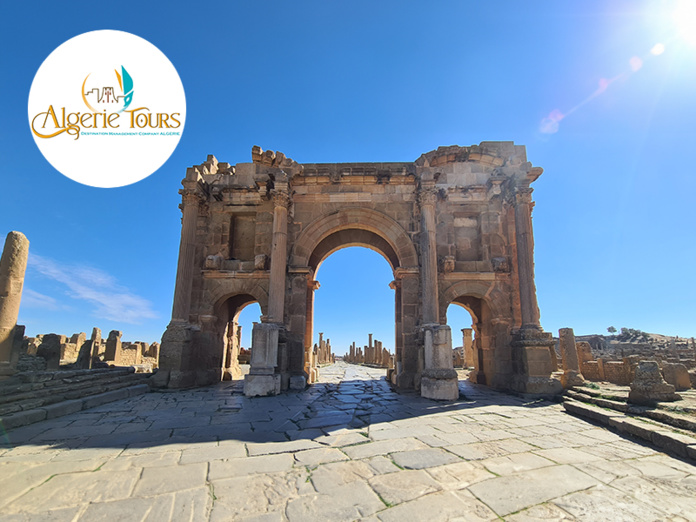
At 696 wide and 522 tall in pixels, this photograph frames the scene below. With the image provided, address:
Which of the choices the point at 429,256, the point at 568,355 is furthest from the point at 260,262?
the point at 568,355

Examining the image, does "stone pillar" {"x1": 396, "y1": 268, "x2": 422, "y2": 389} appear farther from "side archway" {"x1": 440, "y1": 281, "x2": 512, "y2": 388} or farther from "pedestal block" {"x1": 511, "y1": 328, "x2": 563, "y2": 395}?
"pedestal block" {"x1": 511, "y1": 328, "x2": 563, "y2": 395}

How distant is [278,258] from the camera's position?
992 cm

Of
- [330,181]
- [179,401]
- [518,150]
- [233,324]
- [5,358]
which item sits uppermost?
[518,150]

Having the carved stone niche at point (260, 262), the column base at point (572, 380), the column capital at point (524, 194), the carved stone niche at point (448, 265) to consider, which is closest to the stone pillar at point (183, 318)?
the carved stone niche at point (260, 262)

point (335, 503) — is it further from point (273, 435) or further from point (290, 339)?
point (290, 339)

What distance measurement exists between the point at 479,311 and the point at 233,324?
842 centimetres

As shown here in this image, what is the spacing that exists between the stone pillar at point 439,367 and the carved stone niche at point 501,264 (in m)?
3.00

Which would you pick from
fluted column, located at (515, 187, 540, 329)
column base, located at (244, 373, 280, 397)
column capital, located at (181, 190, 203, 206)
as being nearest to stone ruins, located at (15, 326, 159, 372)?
column base, located at (244, 373, 280, 397)

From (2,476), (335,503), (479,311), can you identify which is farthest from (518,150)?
(2,476)

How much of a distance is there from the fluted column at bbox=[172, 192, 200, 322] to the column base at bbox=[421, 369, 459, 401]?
6895 millimetres

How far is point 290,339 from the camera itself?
32.8 ft

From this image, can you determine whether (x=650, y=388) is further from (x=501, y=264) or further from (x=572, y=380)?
(x=501, y=264)

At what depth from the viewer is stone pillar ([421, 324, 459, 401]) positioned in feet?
25.5

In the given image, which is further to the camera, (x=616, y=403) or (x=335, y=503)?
(x=616, y=403)
